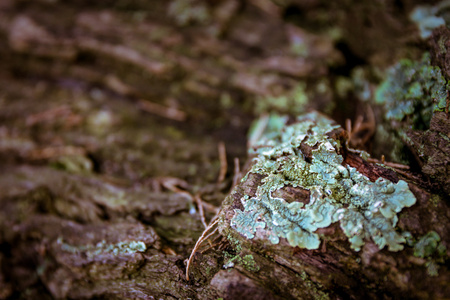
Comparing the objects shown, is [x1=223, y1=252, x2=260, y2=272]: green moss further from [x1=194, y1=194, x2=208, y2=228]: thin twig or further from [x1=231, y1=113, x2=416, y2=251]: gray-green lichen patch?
[x1=194, y1=194, x2=208, y2=228]: thin twig

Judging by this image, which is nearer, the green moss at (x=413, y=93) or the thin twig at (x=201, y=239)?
the thin twig at (x=201, y=239)

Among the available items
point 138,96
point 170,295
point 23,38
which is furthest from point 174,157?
point 23,38

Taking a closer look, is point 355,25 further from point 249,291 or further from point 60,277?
point 60,277

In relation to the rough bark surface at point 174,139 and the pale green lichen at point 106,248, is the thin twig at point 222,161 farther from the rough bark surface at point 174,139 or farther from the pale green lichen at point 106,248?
the pale green lichen at point 106,248

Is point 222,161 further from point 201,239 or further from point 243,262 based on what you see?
point 243,262

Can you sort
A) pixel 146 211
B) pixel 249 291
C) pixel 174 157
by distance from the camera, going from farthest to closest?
pixel 174 157
pixel 146 211
pixel 249 291

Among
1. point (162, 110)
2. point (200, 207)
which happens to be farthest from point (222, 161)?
point (162, 110)

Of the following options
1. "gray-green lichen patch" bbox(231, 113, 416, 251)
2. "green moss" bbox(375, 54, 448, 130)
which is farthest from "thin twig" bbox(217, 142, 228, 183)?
"green moss" bbox(375, 54, 448, 130)

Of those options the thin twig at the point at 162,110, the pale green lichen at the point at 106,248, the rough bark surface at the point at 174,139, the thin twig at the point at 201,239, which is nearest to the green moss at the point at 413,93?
the rough bark surface at the point at 174,139
